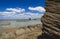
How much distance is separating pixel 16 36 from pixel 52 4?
4.75 m

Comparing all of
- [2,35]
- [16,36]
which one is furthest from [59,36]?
[2,35]

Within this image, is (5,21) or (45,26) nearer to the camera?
(45,26)

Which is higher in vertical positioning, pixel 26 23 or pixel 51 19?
pixel 51 19

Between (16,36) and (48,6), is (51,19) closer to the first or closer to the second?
(48,6)

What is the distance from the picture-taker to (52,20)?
504 centimetres

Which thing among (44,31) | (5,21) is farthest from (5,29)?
(44,31)

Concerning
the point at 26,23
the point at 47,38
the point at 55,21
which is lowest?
the point at 26,23

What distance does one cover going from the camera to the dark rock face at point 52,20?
4938 millimetres

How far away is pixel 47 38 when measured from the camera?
5.27 m

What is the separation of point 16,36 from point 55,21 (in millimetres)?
4894

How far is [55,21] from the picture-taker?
4.95m

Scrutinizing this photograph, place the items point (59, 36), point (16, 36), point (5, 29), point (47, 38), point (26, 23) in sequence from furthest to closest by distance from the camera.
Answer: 1. point (26, 23)
2. point (5, 29)
3. point (16, 36)
4. point (47, 38)
5. point (59, 36)

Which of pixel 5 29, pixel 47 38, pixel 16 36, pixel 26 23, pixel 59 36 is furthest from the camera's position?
pixel 26 23

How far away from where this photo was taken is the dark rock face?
494 centimetres
